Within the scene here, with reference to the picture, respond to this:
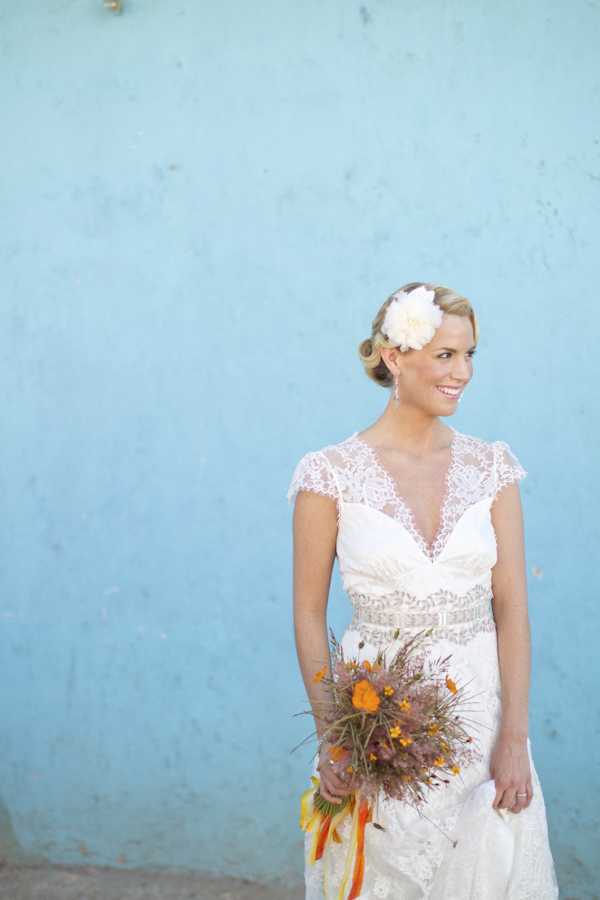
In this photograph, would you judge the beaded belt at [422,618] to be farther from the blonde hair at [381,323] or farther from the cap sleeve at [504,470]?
the blonde hair at [381,323]

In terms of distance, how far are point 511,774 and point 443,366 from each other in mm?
1066

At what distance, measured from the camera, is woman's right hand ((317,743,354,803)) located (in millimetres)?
1762

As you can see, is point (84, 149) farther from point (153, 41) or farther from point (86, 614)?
point (86, 614)

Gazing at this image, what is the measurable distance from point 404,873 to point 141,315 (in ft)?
7.77

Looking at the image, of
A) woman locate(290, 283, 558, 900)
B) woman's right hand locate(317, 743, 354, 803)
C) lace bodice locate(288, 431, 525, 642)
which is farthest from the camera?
lace bodice locate(288, 431, 525, 642)

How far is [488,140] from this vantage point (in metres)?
3.17

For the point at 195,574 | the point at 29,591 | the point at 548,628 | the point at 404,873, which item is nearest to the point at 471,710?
the point at 404,873

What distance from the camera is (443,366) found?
207 cm

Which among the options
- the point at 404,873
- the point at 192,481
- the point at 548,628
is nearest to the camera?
the point at 404,873

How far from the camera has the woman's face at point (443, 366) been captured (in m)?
2.07

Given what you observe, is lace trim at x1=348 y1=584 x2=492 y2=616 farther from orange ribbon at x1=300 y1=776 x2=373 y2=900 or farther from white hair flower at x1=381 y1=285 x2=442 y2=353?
white hair flower at x1=381 y1=285 x2=442 y2=353

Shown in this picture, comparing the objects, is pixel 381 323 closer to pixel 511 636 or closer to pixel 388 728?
pixel 511 636

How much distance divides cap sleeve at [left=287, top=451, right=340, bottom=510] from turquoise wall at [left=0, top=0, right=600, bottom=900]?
1089mm

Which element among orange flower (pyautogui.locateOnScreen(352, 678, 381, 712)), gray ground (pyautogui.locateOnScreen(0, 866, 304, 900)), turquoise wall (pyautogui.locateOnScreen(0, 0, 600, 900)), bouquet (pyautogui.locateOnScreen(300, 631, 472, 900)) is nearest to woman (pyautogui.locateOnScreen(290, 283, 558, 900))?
bouquet (pyautogui.locateOnScreen(300, 631, 472, 900))
